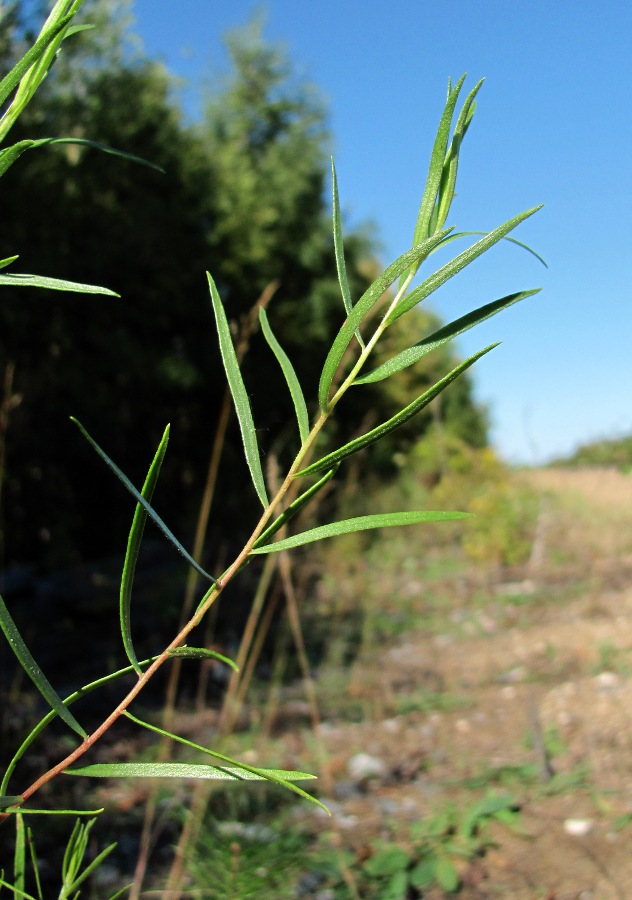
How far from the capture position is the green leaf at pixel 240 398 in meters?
0.39

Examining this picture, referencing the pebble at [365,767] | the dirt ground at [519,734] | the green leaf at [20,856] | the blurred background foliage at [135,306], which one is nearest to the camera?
the green leaf at [20,856]

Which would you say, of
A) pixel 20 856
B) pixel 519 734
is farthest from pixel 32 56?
pixel 519 734

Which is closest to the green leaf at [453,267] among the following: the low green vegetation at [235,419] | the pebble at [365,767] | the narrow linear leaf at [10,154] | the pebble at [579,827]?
the low green vegetation at [235,419]

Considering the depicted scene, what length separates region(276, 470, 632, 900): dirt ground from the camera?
6.54ft

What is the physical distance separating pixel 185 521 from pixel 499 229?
23.8 ft

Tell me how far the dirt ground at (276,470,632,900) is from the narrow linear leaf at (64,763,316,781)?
1.64 metres

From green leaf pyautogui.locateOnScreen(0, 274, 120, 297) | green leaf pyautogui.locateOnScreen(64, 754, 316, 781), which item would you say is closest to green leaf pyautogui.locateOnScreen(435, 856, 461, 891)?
green leaf pyautogui.locateOnScreen(64, 754, 316, 781)

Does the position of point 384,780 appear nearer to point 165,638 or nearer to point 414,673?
point 414,673

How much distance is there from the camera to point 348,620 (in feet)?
16.4

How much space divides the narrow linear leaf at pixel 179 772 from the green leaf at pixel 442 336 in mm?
171

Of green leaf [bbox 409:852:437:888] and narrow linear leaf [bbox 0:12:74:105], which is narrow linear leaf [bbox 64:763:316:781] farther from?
green leaf [bbox 409:852:437:888]

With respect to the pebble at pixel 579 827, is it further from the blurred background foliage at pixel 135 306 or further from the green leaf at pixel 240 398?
the blurred background foliage at pixel 135 306

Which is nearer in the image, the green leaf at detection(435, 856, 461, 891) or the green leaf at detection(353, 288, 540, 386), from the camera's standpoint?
the green leaf at detection(353, 288, 540, 386)

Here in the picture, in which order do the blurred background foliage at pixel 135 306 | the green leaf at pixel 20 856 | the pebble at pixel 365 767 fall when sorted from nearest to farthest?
the green leaf at pixel 20 856
the pebble at pixel 365 767
the blurred background foliage at pixel 135 306
